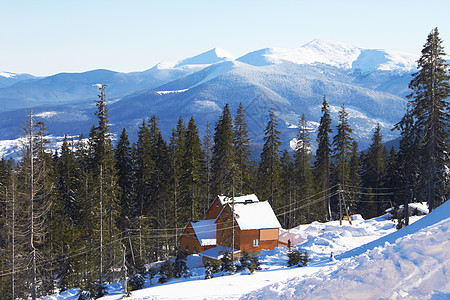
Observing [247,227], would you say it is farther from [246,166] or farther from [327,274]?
[327,274]

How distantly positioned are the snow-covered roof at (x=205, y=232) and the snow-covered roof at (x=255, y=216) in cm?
349

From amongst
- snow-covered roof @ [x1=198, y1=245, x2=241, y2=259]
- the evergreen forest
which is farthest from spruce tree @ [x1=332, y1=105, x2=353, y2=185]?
snow-covered roof @ [x1=198, y1=245, x2=241, y2=259]

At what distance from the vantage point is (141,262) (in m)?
36.8

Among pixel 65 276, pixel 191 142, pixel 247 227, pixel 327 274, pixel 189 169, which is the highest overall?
pixel 191 142

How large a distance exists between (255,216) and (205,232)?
207 inches

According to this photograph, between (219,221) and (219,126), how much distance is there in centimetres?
1130

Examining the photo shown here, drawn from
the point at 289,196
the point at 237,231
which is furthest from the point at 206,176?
the point at 289,196

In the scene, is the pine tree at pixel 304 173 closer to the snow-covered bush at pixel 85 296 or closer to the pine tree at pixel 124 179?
the pine tree at pixel 124 179

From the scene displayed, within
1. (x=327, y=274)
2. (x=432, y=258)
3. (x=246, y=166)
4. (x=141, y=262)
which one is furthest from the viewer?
(x=246, y=166)

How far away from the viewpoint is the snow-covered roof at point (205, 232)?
43.2m

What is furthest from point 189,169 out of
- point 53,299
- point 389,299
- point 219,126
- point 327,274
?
point 389,299

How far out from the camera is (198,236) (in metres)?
43.3

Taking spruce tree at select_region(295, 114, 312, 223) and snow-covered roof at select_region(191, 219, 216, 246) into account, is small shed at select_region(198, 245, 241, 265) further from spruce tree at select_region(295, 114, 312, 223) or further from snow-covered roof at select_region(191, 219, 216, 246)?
spruce tree at select_region(295, 114, 312, 223)

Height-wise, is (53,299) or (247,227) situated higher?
(247,227)
